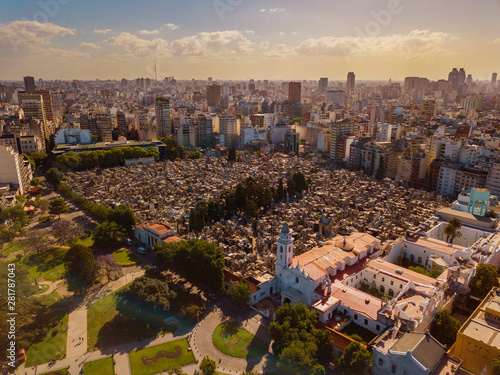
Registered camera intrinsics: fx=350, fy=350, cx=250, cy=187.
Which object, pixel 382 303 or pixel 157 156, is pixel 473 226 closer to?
pixel 382 303

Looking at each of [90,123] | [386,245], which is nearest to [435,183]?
[386,245]

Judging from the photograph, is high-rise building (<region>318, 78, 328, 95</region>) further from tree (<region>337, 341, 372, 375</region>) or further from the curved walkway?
tree (<region>337, 341, 372, 375</region>)

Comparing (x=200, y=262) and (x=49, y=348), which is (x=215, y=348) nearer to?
(x=200, y=262)

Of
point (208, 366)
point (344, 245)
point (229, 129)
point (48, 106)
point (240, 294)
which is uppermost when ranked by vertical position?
point (48, 106)

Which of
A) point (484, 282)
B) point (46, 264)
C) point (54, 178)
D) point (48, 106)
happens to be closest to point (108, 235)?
point (46, 264)

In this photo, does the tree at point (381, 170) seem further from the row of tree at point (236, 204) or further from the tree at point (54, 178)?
the tree at point (54, 178)

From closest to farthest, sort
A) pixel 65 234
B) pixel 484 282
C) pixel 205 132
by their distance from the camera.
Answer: pixel 484 282, pixel 65 234, pixel 205 132
